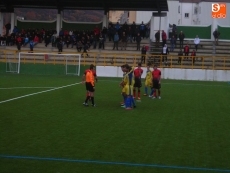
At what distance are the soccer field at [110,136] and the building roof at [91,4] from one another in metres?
31.2

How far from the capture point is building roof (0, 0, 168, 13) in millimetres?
52906

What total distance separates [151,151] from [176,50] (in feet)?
129

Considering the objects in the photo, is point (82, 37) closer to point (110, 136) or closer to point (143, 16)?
point (143, 16)

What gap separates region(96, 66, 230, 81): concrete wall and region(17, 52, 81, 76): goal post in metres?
2.30

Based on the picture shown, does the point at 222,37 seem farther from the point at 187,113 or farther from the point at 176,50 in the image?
the point at 187,113

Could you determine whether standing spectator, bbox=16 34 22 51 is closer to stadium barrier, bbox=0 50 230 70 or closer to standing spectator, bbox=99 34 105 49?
stadium barrier, bbox=0 50 230 70

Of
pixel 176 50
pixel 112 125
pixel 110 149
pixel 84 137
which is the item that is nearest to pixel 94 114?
pixel 112 125

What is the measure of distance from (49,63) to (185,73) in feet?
38.1

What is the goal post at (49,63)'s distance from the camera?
44594 millimetres

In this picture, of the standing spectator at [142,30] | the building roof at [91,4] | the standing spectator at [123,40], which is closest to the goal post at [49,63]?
the standing spectator at [123,40]

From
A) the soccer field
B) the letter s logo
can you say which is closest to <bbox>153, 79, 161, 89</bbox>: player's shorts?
the soccer field

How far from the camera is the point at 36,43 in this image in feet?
172

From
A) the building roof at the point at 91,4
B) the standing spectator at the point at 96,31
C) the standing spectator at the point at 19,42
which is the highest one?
the building roof at the point at 91,4

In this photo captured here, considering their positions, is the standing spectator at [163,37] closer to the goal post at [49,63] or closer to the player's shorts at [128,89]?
the goal post at [49,63]
